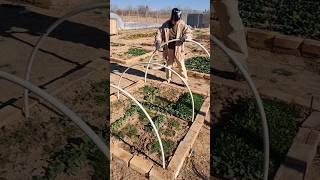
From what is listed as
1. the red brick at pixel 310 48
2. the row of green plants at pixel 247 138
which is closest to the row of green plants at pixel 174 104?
the row of green plants at pixel 247 138

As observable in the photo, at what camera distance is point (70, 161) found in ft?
15.3

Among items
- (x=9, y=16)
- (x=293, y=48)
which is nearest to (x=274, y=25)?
(x=293, y=48)

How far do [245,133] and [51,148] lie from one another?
9.39ft

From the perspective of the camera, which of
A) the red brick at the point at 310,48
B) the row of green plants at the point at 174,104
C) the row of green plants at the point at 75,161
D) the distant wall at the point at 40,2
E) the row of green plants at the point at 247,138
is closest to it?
the row of green plants at the point at 75,161

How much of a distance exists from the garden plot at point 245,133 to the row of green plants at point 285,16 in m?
4.99

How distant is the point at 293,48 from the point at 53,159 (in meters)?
7.49

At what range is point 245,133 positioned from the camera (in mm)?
5637

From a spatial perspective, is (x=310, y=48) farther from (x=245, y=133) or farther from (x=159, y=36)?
(x=245, y=133)

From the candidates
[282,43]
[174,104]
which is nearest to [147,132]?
[174,104]

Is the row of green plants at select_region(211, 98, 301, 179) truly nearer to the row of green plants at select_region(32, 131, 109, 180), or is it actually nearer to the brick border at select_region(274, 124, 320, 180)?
the brick border at select_region(274, 124, 320, 180)

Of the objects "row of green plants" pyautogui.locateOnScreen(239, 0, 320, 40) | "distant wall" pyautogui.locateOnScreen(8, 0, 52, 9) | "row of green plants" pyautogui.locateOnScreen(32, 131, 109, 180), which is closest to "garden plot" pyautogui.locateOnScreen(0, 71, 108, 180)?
"row of green plants" pyautogui.locateOnScreen(32, 131, 109, 180)

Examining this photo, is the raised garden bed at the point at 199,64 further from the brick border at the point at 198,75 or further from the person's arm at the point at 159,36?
the person's arm at the point at 159,36

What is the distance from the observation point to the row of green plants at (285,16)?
11109 mm

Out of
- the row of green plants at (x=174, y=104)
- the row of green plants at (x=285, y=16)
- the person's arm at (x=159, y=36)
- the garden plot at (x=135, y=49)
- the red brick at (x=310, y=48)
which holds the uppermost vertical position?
the row of green plants at (x=285, y=16)
